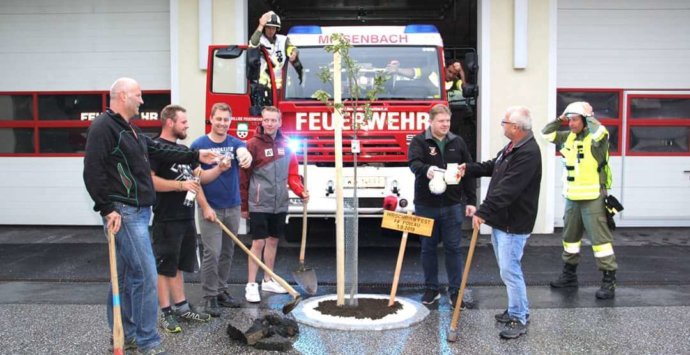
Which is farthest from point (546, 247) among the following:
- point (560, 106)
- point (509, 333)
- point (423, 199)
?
point (509, 333)

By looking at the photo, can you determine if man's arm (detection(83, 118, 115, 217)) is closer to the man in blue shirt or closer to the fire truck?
the man in blue shirt

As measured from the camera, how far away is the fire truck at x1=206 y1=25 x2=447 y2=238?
289 inches

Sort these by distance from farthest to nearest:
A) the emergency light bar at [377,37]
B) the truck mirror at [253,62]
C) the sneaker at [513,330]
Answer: the emergency light bar at [377,37] < the truck mirror at [253,62] < the sneaker at [513,330]

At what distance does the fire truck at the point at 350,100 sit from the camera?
7332 mm

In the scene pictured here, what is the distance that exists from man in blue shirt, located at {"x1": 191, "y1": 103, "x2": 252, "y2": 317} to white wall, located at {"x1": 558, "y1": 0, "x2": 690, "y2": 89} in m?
6.78

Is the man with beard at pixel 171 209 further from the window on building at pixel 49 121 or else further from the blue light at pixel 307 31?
the window on building at pixel 49 121

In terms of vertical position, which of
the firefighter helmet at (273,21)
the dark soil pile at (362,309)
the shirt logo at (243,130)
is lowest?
the dark soil pile at (362,309)

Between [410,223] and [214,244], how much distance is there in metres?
→ 1.77

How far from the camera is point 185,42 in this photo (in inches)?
380

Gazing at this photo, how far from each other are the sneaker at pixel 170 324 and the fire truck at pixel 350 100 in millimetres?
2608

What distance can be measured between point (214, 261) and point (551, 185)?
6157 mm

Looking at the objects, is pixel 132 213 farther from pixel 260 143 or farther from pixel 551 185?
pixel 551 185

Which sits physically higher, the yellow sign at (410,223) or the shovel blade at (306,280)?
the yellow sign at (410,223)

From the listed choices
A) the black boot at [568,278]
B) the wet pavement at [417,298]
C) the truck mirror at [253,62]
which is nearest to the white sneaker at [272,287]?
the wet pavement at [417,298]
